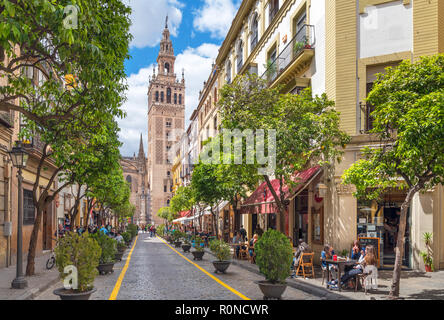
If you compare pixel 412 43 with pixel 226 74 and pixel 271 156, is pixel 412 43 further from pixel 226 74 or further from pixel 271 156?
pixel 226 74

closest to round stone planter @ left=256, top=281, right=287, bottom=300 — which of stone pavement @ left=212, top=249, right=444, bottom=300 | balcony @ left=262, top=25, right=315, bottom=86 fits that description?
stone pavement @ left=212, top=249, right=444, bottom=300

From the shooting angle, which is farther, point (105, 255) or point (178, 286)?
point (105, 255)

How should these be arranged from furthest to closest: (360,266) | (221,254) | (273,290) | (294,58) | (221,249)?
(294,58), (221,254), (221,249), (360,266), (273,290)

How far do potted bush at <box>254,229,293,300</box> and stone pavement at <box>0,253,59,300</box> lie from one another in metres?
5.90

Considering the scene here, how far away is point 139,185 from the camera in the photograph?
5153 inches

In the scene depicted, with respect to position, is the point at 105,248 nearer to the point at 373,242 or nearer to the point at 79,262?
the point at 79,262

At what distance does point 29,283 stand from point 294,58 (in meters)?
14.7

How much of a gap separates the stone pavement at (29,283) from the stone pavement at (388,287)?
7.43 meters

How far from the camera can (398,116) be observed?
10.6 meters

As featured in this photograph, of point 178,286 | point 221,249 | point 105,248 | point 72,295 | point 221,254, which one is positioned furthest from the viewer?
point 221,254

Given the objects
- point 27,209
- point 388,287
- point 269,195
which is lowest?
point 388,287

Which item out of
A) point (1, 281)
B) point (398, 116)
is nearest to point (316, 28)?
point (398, 116)

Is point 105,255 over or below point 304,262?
over

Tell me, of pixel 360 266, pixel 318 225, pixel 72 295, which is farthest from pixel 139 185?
pixel 72 295
